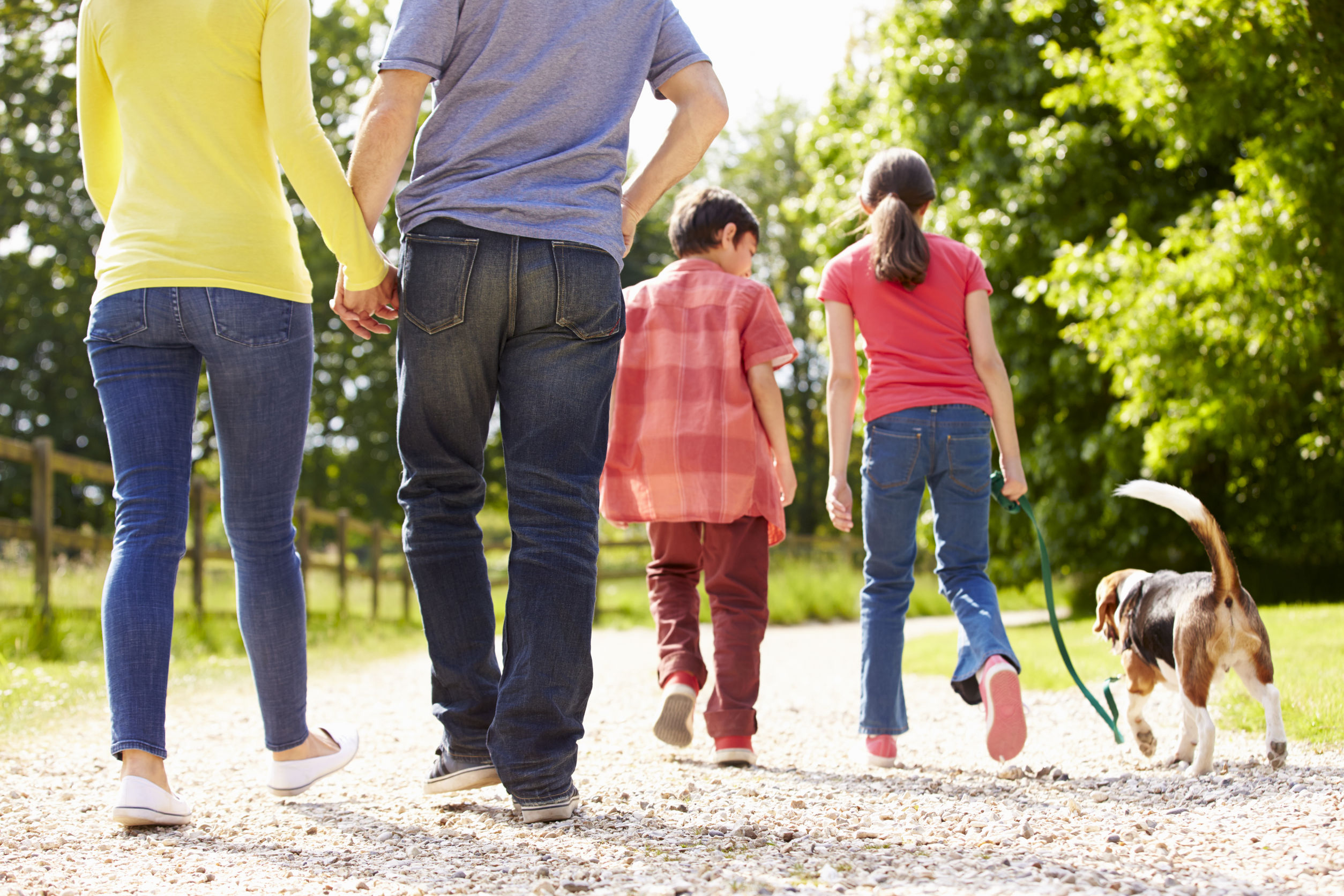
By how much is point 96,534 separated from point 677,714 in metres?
8.35

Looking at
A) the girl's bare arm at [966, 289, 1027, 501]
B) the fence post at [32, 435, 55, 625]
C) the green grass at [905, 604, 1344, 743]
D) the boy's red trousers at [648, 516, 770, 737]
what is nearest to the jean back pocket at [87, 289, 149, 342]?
the boy's red trousers at [648, 516, 770, 737]

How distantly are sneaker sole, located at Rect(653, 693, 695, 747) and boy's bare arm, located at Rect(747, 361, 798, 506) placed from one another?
30.5 inches

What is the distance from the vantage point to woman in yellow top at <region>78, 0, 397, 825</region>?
9.08ft

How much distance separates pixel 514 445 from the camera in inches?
108

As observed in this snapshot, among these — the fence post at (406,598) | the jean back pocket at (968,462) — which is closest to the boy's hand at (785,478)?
the jean back pocket at (968,462)

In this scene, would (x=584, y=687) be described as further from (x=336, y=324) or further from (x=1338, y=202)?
(x=336, y=324)

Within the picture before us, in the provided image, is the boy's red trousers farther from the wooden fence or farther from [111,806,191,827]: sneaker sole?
[111,806,191,827]: sneaker sole

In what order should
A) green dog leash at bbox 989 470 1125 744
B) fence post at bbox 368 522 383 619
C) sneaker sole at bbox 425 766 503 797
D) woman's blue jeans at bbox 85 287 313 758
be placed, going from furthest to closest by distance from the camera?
1. fence post at bbox 368 522 383 619
2. green dog leash at bbox 989 470 1125 744
3. sneaker sole at bbox 425 766 503 797
4. woman's blue jeans at bbox 85 287 313 758

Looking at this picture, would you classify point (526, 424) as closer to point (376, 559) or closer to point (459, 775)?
point (459, 775)

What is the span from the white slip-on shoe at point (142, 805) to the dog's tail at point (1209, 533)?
8.55 ft

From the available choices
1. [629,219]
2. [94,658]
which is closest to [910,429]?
[629,219]

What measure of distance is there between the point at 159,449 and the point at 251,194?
26.8 inches

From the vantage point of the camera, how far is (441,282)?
267cm

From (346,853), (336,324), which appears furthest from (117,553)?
(336,324)
